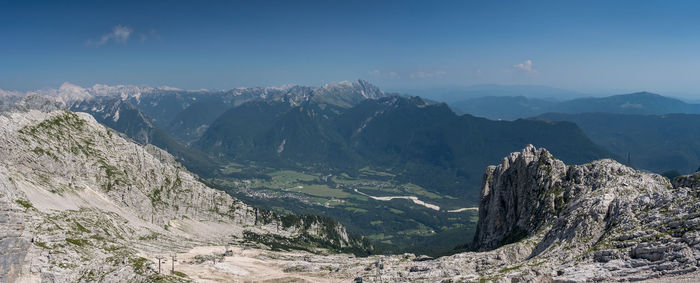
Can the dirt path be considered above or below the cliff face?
below

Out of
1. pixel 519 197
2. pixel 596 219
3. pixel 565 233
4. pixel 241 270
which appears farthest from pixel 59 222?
pixel 519 197

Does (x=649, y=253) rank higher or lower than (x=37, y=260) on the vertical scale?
higher

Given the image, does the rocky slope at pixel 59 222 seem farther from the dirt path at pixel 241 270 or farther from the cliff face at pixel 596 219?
the cliff face at pixel 596 219

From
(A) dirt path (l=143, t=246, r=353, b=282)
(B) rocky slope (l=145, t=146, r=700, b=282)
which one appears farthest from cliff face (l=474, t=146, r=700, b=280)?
(A) dirt path (l=143, t=246, r=353, b=282)

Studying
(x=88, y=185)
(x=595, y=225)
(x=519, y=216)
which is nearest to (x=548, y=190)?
(x=519, y=216)

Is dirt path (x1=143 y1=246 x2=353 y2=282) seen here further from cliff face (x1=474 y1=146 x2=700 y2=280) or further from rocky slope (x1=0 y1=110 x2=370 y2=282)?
cliff face (x1=474 y1=146 x2=700 y2=280)

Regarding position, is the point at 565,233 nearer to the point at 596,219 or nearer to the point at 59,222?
the point at 596,219

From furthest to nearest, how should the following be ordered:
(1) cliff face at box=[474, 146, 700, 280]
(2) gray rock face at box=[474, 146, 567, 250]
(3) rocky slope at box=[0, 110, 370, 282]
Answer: (2) gray rock face at box=[474, 146, 567, 250] → (3) rocky slope at box=[0, 110, 370, 282] → (1) cliff face at box=[474, 146, 700, 280]

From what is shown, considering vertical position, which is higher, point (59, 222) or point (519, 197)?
point (519, 197)

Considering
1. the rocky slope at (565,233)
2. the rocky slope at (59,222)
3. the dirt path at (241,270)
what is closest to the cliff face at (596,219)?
the rocky slope at (565,233)

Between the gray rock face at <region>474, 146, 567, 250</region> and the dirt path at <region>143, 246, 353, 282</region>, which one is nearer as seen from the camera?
the dirt path at <region>143, 246, 353, 282</region>

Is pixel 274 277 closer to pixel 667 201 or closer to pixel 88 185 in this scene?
pixel 667 201
